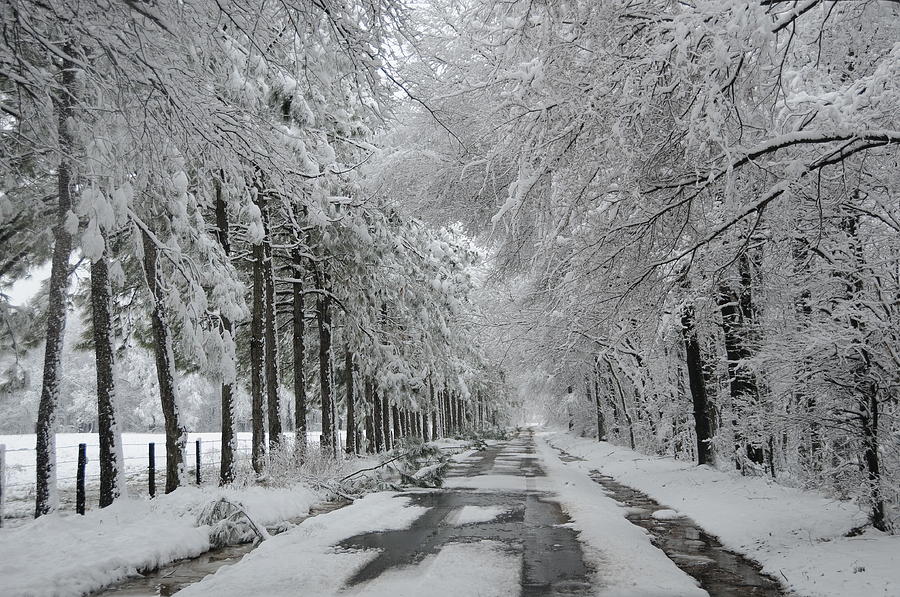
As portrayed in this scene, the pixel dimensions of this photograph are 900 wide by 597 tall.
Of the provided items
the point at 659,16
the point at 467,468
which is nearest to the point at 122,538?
the point at 659,16

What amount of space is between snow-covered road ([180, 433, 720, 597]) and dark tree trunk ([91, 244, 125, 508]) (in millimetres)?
3419

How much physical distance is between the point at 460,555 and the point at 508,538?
145 cm

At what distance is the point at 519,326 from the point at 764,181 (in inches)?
632

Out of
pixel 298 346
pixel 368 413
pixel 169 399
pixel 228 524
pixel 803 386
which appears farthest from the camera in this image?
pixel 368 413

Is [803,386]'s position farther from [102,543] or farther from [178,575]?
[102,543]

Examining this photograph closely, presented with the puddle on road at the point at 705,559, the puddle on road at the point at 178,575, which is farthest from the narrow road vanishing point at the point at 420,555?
the puddle on road at the point at 705,559

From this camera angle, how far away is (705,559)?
768 cm

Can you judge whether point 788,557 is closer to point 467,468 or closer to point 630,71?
point 630,71

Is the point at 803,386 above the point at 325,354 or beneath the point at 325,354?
beneath

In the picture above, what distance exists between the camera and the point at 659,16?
588 centimetres

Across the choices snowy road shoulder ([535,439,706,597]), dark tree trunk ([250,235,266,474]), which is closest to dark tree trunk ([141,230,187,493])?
dark tree trunk ([250,235,266,474])

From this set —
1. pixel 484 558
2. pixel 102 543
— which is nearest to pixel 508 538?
pixel 484 558

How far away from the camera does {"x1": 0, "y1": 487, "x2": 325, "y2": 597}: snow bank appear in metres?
6.36

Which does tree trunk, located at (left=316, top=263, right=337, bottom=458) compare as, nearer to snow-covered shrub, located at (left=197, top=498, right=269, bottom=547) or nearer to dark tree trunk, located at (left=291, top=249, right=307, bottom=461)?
dark tree trunk, located at (left=291, top=249, right=307, bottom=461)
